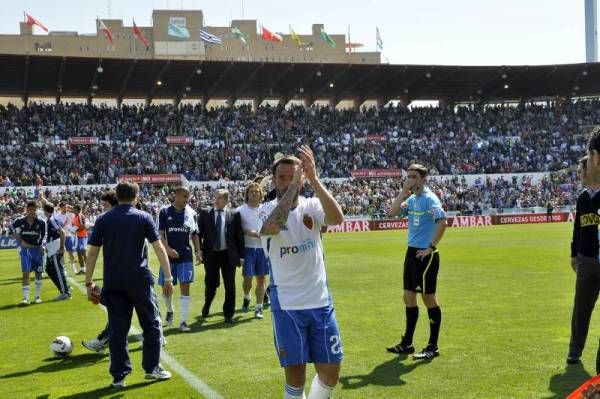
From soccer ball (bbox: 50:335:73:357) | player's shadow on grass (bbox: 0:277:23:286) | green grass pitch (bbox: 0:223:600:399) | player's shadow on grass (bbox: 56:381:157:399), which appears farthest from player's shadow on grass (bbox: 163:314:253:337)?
player's shadow on grass (bbox: 0:277:23:286)

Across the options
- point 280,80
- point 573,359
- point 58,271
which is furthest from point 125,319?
point 280,80

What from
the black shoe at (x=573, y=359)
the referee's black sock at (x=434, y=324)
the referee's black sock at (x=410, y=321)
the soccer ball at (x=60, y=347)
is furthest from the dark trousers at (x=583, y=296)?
the soccer ball at (x=60, y=347)

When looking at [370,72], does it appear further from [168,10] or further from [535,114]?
[168,10]

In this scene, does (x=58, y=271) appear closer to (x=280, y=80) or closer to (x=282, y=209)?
(x=282, y=209)

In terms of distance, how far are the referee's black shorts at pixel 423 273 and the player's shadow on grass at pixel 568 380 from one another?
1748mm

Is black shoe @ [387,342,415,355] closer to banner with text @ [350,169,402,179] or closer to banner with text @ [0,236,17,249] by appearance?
banner with text @ [0,236,17,249]

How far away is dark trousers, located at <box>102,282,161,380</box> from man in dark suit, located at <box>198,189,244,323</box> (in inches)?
164

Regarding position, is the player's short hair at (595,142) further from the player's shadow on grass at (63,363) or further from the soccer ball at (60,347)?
the soccer ball at (60,347)

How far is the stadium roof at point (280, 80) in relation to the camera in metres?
53.0

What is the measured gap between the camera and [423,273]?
8734 millimetres

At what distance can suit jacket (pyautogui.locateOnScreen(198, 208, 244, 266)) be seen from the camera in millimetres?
12008

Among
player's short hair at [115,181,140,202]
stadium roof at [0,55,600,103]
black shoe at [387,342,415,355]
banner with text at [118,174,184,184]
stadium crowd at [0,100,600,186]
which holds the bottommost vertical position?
black shoe at [387,342,415,355]

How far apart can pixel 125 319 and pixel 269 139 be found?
5004cm

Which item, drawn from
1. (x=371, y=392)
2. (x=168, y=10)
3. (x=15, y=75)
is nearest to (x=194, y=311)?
(x=371, y=392)
